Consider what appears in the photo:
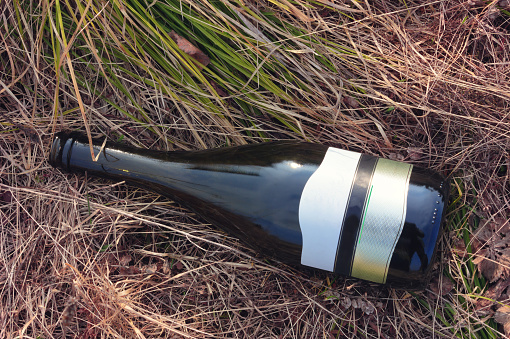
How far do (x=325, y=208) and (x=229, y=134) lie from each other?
524 mm

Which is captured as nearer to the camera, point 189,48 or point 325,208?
point 325,208

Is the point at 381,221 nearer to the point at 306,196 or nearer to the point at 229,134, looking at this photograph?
the point at 306,196

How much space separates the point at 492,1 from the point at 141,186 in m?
1.46

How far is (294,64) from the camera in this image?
160 centimetres

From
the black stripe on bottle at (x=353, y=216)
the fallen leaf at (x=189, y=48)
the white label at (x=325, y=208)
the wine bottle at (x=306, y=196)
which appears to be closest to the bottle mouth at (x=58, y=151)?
the wine bottle at (x=306, y=196)

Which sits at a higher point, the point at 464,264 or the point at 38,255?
the point at 464,264

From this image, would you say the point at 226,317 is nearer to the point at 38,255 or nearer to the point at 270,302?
the point at 270,302

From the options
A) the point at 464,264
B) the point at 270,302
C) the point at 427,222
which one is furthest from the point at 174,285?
the point at 464,264

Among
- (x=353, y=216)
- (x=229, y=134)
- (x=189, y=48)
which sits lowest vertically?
(x=353, y=216)

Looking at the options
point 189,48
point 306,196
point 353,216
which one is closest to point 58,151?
point 189,48

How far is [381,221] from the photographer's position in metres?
1.25

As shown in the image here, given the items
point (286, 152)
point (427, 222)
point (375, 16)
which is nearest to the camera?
point (427, 222)

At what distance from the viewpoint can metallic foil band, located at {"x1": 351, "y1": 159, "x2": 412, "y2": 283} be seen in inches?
49.0

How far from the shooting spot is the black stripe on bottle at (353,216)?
1.26 m
